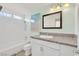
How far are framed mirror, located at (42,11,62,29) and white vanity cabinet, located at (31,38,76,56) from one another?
0.18 metres

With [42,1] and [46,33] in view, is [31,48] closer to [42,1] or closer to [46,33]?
[46,33]

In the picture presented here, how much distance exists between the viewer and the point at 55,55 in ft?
3.92

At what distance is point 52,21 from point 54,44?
0.25m

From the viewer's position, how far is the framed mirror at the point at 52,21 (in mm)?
1252

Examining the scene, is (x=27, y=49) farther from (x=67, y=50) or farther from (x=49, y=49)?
(x=67, y=50)

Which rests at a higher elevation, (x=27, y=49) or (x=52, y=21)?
(x=52, y=21)

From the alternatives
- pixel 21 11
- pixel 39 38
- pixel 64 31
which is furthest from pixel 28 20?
pixel 64 31

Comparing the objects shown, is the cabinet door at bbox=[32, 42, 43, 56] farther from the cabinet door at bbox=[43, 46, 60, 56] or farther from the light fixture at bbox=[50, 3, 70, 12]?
the light fixture at bbox=[50, 3, 70, 12]

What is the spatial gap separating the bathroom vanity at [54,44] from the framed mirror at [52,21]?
0.28 feet

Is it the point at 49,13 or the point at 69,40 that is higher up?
the point at 49,13

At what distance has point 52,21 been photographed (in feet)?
4.20

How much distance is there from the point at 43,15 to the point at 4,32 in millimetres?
446

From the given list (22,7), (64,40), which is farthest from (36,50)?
(22,7)

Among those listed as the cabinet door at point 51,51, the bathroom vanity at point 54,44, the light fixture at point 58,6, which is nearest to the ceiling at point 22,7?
the light fixture at point 58,6
